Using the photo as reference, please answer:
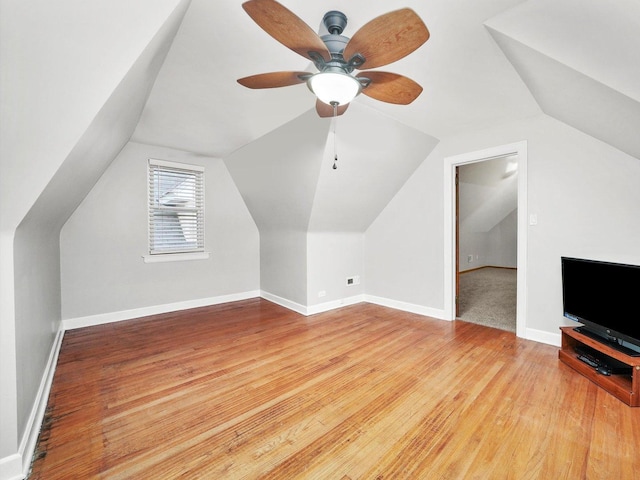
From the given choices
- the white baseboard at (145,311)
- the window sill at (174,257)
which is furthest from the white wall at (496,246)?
the window sill at (174,257)

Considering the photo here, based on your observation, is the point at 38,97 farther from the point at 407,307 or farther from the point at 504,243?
the point at 504,243

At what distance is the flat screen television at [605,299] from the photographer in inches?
78.8

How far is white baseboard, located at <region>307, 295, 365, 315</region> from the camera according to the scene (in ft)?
12.7

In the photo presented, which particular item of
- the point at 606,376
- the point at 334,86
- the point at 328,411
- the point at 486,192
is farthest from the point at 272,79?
the point at 486,192

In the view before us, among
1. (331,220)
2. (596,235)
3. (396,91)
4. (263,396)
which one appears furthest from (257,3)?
(596,235)

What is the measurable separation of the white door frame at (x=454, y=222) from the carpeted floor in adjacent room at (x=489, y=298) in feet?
1.04

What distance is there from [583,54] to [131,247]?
4.50 meters

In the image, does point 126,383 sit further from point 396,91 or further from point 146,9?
point 396,91

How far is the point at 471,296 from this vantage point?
4.75 m

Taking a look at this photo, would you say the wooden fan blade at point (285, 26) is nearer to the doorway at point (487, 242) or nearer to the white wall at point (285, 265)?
the white wall at point (285, 265)

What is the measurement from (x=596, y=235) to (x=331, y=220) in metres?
2.67

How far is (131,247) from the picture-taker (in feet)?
11.8

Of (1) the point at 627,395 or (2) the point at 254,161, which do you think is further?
(2) the point at 254,161

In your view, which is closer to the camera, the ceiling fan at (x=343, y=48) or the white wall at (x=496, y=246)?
the ceiling fan at (x=343, y=48)
